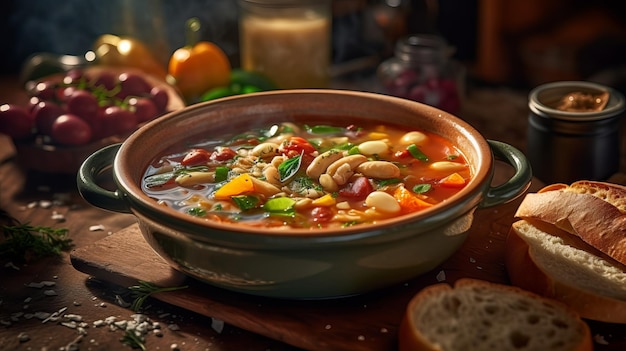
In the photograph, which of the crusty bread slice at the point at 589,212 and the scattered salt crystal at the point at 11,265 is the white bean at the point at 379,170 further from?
the scattered salt crystal at the point at 11,265

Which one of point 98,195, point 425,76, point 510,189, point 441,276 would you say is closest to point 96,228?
point 98,195

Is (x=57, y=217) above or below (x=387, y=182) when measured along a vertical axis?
below

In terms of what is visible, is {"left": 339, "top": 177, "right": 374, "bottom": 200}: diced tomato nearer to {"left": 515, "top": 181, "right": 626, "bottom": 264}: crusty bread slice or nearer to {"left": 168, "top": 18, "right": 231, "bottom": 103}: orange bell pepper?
{"left": 515, "top": 181, "right": 626, "bottom": 264}: crusty bread slice

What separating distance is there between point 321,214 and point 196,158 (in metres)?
0.52

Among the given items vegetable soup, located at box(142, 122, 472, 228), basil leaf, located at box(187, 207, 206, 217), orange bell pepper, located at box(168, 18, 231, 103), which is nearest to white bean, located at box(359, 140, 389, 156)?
vegetable soup, located at box(142, 122, 472, 228)

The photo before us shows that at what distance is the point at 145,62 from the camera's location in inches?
153

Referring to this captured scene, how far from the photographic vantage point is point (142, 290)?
2076mm

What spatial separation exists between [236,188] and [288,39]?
6.01ft

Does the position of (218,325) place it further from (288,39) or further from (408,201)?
(288,39)

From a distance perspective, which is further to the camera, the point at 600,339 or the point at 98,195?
the point at 98,195

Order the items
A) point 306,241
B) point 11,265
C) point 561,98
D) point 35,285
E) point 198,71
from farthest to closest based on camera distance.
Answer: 1. point 198,71
2. point 561,98
3. point 11,265
4. point 35,285
5. point 306,241

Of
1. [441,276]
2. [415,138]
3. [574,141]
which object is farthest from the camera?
[574,141]

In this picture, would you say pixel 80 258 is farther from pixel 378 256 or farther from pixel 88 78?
pixel 88 78

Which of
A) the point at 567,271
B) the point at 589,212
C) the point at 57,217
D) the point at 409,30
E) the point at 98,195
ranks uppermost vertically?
the point at 98,195
